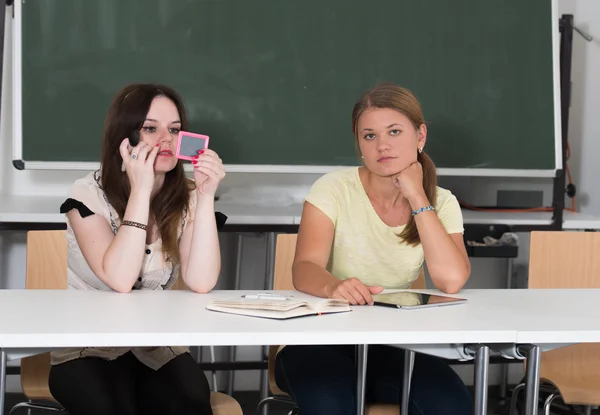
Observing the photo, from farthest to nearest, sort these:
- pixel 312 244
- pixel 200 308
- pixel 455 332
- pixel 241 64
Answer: pixel 241 64 < pixel 312 244 < pixel 200 308 < pixel 455 332

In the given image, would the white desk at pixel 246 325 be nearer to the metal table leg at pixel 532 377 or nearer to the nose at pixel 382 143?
the metal table leg at pixel 532 377

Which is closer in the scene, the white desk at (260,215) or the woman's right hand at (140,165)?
the woman's right hand at (140,165)

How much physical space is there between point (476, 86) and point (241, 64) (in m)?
1.05

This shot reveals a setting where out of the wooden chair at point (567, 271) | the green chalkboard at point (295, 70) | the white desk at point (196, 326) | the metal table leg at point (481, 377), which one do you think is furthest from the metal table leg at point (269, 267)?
the metal table leg at point (481, 377)

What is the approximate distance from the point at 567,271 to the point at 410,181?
2.56ft

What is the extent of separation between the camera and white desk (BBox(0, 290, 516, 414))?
62.9 inches

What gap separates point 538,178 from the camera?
159 inches

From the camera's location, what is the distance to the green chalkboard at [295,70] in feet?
11.1

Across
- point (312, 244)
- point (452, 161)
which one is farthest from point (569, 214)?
point (312, 244)

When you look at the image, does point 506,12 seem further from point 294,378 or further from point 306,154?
point 294,378

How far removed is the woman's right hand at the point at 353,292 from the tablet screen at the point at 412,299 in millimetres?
31

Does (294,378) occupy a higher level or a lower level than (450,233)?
lower

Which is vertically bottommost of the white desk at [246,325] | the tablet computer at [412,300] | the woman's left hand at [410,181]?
the white desk at [246,325]

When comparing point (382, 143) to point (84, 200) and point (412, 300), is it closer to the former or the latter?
point (412, 300)
